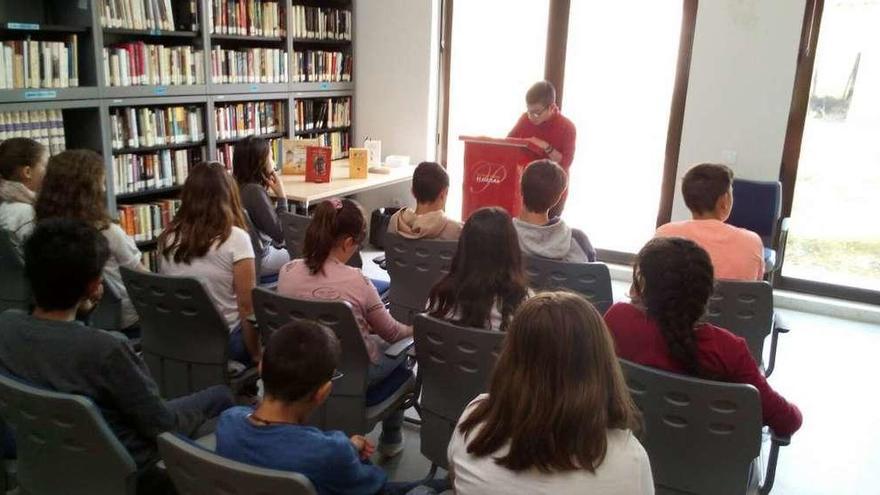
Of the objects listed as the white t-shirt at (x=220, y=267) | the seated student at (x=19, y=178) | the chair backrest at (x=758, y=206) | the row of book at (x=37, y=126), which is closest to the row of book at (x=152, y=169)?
the row of book at (x=37, y=126)

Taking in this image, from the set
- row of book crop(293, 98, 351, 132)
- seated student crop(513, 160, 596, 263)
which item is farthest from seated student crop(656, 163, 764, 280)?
row of book crop(293, 98, 351, 132)

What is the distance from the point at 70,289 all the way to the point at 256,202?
7.01 feet

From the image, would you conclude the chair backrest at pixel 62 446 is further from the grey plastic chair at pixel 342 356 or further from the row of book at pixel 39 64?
the row of book at pixel 39 64

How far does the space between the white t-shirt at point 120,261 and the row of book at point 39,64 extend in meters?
1.66

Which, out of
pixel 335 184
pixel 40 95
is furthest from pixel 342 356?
pixel 335 184

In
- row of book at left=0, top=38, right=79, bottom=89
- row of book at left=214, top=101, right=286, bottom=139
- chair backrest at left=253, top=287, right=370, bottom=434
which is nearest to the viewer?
chair backrest at left=253, top=287, right=370, bottom=434

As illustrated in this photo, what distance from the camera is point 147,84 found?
15.2 ft

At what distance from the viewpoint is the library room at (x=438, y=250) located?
1520 mm

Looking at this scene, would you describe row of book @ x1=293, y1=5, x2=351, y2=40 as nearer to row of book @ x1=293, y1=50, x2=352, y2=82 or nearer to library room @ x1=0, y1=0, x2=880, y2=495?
library room @ x1=0, y1=0, x2=880, y2=495

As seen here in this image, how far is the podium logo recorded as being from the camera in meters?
4.81

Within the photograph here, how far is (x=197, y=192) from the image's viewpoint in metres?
2.76

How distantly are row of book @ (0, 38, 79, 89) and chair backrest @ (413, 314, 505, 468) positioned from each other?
10.3 ft

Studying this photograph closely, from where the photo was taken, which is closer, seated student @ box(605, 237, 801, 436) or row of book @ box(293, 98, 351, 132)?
seated student @ box(605, 237, 801, 436)

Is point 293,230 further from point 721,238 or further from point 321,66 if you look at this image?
point 321,66
